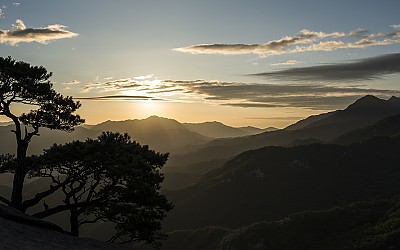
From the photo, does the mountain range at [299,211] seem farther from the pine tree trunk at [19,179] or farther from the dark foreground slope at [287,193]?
the pine tree trunk at [19,179]

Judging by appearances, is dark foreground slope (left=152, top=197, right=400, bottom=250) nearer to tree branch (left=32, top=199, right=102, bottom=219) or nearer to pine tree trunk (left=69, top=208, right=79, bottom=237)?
pine tree trunk (left=69, top=208, right=79, bottom=237)

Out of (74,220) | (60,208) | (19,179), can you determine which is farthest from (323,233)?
(19,179)

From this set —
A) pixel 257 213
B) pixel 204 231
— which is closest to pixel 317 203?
pixel 257 213

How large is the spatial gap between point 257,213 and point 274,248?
58699mm

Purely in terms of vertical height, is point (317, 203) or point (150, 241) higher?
point (150, 241)

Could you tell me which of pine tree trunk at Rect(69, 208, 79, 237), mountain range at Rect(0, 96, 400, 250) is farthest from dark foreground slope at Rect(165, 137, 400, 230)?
pine tree trunk at Rect(69, 208, 79, 237)

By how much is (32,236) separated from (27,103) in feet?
37.6

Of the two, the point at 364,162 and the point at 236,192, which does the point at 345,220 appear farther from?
the point at 364,162

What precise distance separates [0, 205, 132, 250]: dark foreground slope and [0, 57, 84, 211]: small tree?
4.50 meters

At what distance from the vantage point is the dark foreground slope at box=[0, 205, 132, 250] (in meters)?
16.0

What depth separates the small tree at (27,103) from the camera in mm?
24234

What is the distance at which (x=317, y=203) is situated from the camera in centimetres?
16725

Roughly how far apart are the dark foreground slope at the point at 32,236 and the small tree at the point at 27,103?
4497mm

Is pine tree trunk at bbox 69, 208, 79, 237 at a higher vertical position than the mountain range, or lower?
higher
